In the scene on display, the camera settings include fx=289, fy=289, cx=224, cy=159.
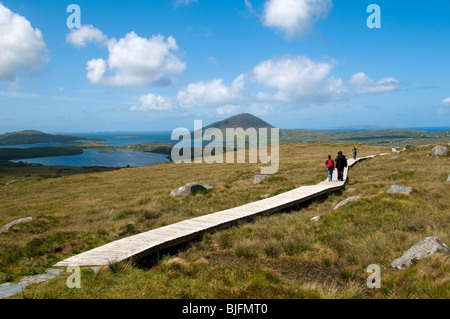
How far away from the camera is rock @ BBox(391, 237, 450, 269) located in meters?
7.06

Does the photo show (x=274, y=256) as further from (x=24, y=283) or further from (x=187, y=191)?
(x=187, y=191)

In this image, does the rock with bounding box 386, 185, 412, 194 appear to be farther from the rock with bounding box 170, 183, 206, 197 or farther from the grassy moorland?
the rock with bounding box 170, 183, 206, 197

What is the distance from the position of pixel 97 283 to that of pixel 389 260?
24.0ft

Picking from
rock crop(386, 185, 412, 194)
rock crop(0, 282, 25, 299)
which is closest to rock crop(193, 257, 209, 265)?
rock crop(0, 282, 25, 299)

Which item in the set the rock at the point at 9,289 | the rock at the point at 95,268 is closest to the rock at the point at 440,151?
the rock at the point at 95,268

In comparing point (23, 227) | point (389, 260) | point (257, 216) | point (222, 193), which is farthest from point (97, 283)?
point (222, 193)

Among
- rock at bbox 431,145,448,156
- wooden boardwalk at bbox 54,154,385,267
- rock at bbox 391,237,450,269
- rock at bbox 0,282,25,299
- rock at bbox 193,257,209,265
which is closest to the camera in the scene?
rock at bbox 0,282,25,299

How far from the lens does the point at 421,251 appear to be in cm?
719

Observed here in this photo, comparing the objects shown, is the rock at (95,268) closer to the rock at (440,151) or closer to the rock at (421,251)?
the rock at (421,251)

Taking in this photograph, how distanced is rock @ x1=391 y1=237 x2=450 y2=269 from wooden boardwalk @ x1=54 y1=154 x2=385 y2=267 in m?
6.42

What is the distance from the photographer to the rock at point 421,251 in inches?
278

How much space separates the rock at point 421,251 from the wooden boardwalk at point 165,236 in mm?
6418

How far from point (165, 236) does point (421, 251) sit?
7.69 metres
